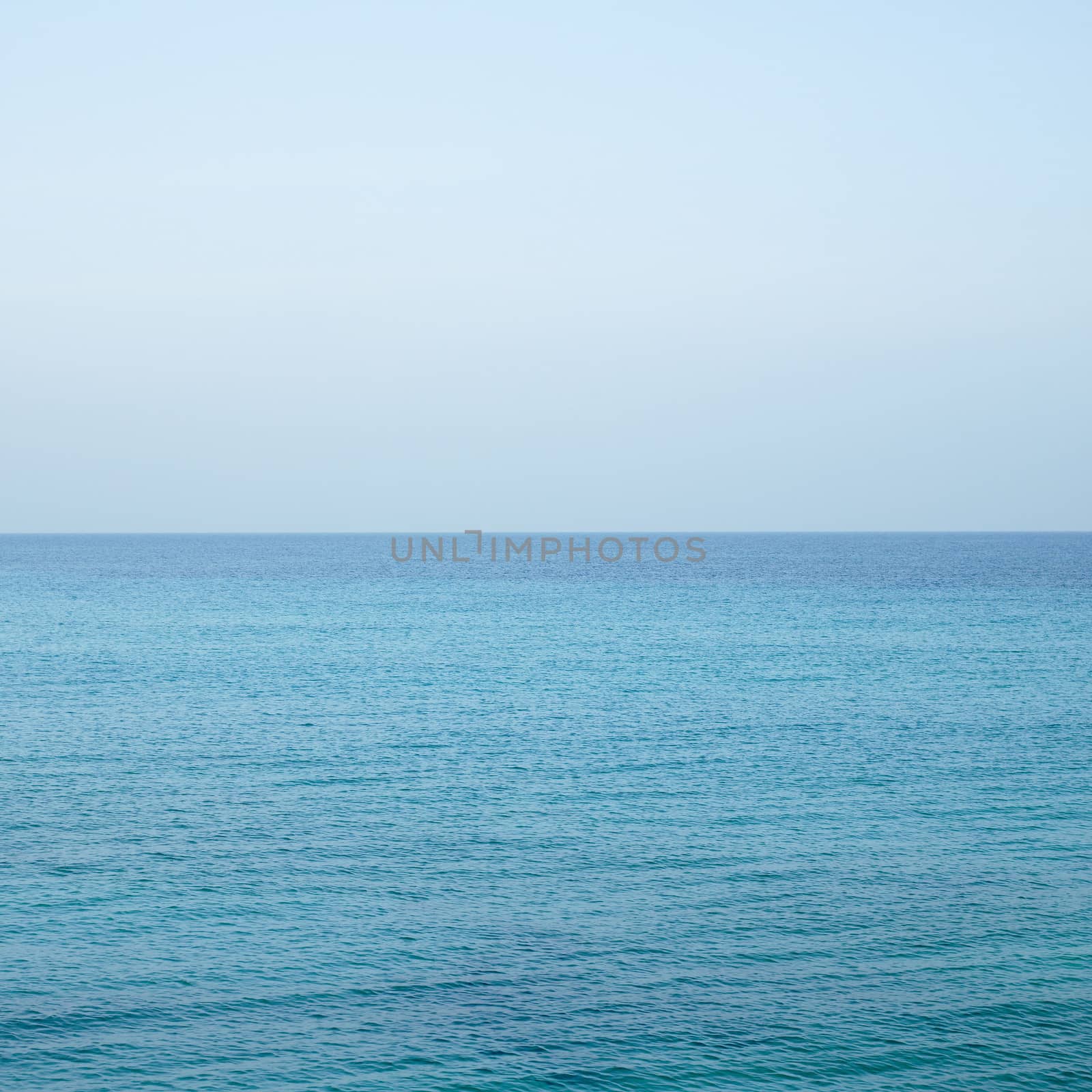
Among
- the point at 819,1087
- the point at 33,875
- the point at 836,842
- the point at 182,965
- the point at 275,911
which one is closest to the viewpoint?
the point at 819,1087

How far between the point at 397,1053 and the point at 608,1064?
3932 mm

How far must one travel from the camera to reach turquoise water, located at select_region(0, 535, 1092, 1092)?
21266 mm

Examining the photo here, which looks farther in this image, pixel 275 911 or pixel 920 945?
pixel 275 911

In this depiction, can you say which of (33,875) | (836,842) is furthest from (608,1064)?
(33,875)

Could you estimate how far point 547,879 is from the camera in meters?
30.6

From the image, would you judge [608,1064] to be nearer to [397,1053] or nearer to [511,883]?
[397,1053]

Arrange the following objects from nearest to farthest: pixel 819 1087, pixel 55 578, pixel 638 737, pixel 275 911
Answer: pixel 819 1087
pixel 275 911
pixel 638 737
pixel 55 578

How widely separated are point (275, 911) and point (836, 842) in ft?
54.8

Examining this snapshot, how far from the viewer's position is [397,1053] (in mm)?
20953

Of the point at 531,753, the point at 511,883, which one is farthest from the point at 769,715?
the point at 511,883

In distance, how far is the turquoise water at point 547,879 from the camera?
21.3 metres

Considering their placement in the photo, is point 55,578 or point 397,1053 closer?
point 397,1053

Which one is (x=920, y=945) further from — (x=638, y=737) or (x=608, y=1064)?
(x=638, y=737)

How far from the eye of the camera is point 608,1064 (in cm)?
2064
